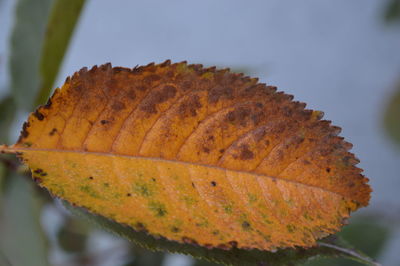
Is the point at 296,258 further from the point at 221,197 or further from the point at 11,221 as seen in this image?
the point at 11,221

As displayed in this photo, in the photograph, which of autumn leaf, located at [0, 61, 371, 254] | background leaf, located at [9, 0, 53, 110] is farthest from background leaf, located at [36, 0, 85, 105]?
autumn leaf, located at [0, 61, 371, 254]

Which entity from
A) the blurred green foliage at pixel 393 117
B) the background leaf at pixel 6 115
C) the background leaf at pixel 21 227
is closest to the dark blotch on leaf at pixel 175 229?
the background leaf at pixel 21 227

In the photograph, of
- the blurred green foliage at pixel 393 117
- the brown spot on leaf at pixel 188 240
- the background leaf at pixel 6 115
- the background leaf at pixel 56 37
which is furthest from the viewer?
the blurred green foliage at pixel 393 117

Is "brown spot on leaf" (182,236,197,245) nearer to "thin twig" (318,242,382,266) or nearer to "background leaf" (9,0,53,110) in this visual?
"thin twig" (318,242,382,266)

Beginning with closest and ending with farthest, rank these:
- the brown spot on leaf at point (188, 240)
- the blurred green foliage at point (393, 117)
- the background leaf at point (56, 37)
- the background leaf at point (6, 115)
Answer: the brown spot on leaf at point (188, 240), the background leaf at point (56, 37), the background leaf at point (6, 115), the blurred green foliage at point (393, 117)

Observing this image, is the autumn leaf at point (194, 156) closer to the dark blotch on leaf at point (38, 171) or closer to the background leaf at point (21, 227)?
the dark blotch on leaf at point (38, 171)

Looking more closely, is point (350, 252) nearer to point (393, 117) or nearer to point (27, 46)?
point (27, 46)
